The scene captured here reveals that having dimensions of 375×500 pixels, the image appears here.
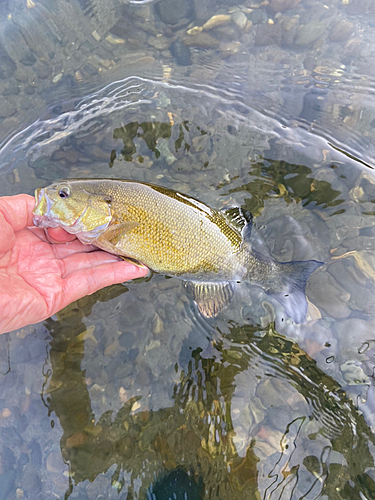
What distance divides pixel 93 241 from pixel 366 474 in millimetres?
4113

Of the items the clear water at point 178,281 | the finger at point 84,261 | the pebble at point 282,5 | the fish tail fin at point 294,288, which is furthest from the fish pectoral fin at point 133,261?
the pebble at point 282,5

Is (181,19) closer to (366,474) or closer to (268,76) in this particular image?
(268,76)

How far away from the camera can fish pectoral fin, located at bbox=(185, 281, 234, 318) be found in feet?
13.1

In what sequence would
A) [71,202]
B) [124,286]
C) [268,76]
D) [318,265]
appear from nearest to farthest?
[71,202], [318,265], [124,286], [268,76]

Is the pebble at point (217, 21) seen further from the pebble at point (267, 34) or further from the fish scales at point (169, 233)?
the fish scales at point (169, 233)

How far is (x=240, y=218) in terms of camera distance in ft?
13.0

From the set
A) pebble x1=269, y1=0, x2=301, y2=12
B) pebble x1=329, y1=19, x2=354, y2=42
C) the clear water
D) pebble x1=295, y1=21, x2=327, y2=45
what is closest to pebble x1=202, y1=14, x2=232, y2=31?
the clear water

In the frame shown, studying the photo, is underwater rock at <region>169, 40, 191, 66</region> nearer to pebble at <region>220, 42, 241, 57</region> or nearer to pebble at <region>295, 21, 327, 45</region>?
pebble at <region>220, 42, 241, 57</region>

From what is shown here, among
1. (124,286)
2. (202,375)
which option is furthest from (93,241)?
(202,375)

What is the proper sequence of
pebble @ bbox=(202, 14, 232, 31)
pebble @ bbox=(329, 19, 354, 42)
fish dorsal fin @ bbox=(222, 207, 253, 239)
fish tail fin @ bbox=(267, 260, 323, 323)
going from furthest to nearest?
pebble @ bbox=(202, 14, 232, 31) → pebble @ bbox=(329, 19, 354, 42) → fish dorsal fin @ bbox=(222, 207, 253, 239) → fish tail fin @ bbox=(267, 260, 323, 323)

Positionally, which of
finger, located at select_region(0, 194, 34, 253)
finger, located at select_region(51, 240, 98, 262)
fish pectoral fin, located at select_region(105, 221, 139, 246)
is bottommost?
finger, located at select_region(51, 240, 98, 262)

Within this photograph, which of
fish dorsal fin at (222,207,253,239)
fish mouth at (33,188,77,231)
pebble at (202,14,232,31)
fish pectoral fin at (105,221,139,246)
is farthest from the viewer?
pebble at (202,14,232,31)

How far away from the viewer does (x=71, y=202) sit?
342 centimetres

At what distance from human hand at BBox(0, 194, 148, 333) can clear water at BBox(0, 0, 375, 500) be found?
2.22 feet
